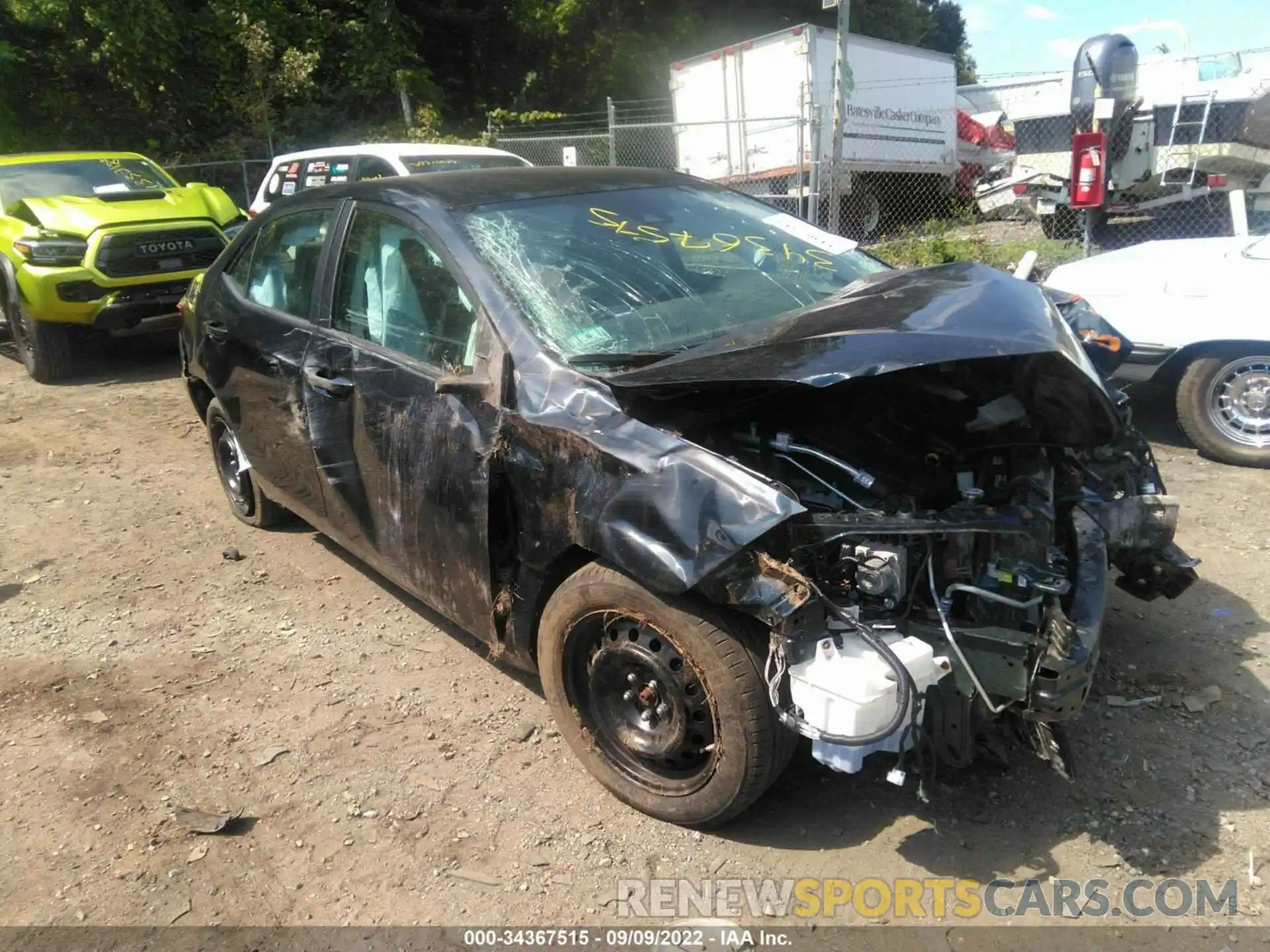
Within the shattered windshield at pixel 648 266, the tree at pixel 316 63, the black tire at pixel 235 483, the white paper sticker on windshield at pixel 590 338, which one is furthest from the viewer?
the tree at pixel 316 63

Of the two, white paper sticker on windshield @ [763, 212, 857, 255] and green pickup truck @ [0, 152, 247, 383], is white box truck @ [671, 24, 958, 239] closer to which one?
green pickup truck @ [0, 152, 247, 383]

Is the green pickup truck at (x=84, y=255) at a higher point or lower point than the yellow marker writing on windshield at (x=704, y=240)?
lower

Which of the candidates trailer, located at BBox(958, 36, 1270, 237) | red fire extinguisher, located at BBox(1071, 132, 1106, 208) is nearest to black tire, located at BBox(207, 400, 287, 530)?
red fire extinguisher, located at BBox(1071, 132, 1106, 208)

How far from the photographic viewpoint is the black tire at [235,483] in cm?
493

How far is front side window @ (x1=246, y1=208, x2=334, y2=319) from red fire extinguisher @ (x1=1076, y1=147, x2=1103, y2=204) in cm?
690

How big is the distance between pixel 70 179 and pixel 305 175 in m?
2.17

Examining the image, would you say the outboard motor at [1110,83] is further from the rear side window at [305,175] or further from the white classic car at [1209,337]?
the rear side window at [305,175]

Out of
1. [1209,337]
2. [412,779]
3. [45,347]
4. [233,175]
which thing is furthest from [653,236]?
[233,175]

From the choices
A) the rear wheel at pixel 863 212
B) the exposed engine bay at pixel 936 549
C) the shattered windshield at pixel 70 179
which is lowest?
the rear wheel at pixel 863 212

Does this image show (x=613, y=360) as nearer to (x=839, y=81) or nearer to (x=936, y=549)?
(x=936, y=549)

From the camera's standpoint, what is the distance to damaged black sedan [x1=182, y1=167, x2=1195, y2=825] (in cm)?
240

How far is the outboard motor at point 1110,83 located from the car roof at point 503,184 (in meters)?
8.36

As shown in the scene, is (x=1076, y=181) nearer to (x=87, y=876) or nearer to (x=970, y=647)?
(x=970, y=647)

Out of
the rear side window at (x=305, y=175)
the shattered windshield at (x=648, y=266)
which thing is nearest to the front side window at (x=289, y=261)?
the shattered windshield at (x=648, y=266)
